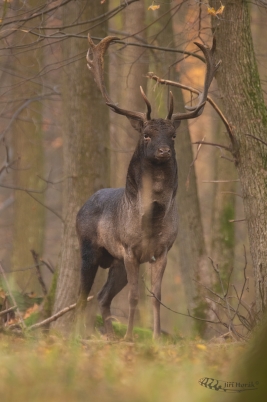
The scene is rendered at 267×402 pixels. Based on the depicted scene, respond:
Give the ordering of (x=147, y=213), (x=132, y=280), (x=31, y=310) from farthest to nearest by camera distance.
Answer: (x=31, y=310)
(x=132, y=280)
(x=147, y=213)

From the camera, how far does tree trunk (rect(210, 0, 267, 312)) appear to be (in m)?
9.38

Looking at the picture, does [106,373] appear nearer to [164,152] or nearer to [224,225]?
[164,152]

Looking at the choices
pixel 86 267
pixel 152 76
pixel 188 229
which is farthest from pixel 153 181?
pixel 188 229

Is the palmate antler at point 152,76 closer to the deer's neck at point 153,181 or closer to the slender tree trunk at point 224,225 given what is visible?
the deer's neck at point 153,181

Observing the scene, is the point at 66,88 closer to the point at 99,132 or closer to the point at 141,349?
the point at 99,132

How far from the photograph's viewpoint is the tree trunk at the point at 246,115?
9.38 m

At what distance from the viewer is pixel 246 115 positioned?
9.59 meters

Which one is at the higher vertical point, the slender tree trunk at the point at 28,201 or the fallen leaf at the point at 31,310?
the slender tree trunk at the point at 28,201

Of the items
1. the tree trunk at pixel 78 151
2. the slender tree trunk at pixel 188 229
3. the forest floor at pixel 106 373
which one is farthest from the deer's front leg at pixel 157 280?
the slender tree trunk at pixel 188 229

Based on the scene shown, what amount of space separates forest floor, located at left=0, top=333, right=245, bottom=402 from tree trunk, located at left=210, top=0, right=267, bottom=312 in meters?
2.70

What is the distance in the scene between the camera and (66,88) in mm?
13078

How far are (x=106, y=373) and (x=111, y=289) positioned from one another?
17.5 feet

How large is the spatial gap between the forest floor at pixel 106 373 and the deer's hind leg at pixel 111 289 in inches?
132

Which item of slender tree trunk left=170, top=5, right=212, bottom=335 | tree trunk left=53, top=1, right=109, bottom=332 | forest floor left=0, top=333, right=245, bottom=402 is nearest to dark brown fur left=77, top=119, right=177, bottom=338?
tree trunk left=53, top=1, right=109, bottom=332
